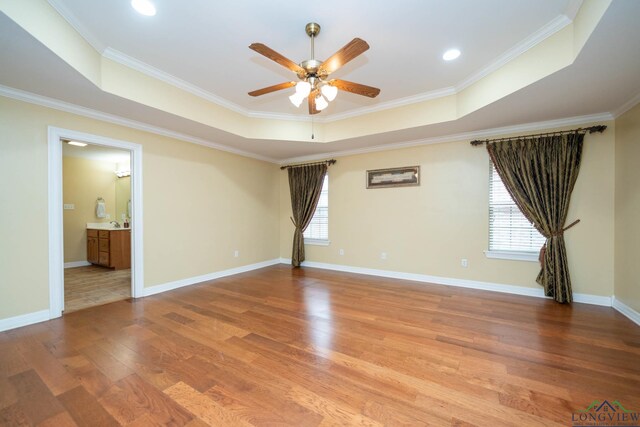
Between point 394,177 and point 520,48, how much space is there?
2.57 m

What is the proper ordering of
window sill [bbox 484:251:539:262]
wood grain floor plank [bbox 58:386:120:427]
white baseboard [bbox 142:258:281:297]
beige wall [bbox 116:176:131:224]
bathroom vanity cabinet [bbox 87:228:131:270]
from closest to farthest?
wood grain floor plank [bbox 58:386:120:427], window sill [bbox 484:251:539:262], white baseboard [bbox 142:258:281:297], bathroom vanity cabinet [bbox 87:228:131:270], beige wall [bbox 116:176:131:224]

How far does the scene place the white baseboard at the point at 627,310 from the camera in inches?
115

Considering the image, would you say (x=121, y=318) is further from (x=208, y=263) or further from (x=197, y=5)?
(x=197, y=5)

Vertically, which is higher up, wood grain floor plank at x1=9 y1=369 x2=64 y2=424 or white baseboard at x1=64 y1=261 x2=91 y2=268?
white baseboard at x1=64 y1=261 x2=91 y2=268

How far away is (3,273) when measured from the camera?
2742 mm

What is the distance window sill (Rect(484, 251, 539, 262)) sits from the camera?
384cm

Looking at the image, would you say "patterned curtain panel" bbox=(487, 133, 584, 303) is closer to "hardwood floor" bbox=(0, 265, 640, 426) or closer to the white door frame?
"hardwood floor" bbox=(0, 265, 640, 426)

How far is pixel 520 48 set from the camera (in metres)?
2.67

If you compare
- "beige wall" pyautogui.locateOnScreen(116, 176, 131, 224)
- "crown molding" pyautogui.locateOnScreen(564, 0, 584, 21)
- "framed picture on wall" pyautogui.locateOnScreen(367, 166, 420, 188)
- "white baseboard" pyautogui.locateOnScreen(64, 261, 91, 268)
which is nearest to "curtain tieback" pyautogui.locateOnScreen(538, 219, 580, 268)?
"framed picture on wall" pyautogui.locateOnScreen(367, 166, 420, 188)

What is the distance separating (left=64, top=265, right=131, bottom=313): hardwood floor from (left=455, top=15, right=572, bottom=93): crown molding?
571 centimetres

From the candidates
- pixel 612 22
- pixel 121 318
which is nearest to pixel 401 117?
pixel 612 22

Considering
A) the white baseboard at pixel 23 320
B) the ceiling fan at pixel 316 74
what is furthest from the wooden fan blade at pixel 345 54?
the white baseboard at pixel 23 320

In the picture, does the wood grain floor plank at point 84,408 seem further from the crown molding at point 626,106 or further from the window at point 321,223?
the crown molding at point 626,106

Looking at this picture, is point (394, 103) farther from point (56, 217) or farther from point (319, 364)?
point (56, 217)
